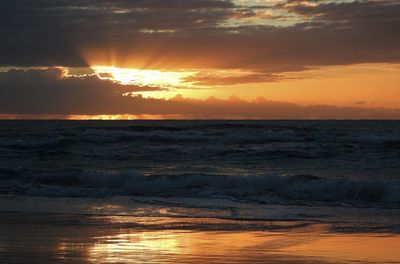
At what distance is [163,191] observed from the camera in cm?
1619

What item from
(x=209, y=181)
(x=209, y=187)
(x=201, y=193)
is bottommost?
(x=201, y=193)

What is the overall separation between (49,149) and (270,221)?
74.7ft

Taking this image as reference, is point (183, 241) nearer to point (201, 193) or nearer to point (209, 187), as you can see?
point (201, 193)

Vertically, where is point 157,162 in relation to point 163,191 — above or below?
above

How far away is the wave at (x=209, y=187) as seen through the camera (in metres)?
14.7

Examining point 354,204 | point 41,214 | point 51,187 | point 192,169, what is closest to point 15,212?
point 41,214

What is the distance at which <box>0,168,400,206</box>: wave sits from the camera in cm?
1473

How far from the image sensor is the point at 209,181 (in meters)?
17.2

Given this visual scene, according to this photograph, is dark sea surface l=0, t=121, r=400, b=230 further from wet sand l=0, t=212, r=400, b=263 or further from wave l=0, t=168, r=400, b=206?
wet sand l=0, t=212, r=400, b=263

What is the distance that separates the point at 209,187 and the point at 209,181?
2.94 ft

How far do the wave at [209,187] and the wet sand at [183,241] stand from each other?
401 centimetres

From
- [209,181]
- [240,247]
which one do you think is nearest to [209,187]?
[209,181]

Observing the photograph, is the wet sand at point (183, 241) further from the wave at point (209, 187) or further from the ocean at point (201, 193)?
the wave at point (209, 187)

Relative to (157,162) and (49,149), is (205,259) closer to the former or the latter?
(157,162)
